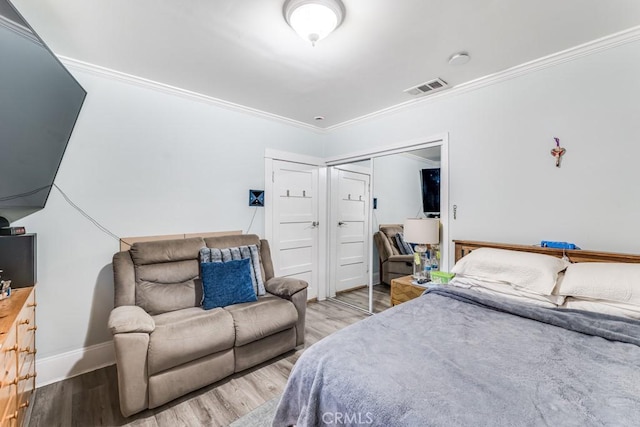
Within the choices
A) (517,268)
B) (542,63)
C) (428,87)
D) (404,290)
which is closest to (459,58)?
(428,87)

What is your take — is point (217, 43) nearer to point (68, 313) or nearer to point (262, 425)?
point (68, 313)

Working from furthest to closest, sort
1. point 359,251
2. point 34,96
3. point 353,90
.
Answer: point 359,251 < point 353,90 < point 34,96

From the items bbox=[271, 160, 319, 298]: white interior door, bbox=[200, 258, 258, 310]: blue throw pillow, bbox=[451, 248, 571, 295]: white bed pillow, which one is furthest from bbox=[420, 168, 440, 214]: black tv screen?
bbox=[200, 258, 258, 310]: blue throw pillow

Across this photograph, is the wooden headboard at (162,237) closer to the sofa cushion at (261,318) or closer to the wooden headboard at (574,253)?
the sofa cushion at (261,318)

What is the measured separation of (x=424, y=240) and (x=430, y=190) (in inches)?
28.2

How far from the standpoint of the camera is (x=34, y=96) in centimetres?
152

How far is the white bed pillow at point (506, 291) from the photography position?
175 cm

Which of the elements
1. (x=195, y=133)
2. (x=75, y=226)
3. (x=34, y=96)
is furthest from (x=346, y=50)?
(x=75, y=226)

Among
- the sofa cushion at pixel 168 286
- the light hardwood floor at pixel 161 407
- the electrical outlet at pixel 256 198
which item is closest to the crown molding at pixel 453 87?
the electrical outlet at pixel 256 198

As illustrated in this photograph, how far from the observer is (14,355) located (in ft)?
4.33

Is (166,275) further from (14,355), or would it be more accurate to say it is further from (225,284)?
(14,355)

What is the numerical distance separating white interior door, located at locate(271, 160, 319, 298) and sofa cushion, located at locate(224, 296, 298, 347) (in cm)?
115

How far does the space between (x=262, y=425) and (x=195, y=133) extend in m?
2.64

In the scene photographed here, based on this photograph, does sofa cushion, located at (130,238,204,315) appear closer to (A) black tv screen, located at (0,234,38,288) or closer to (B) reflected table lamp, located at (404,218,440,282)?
(A) black tv screen, located at (0,234,38,288)
